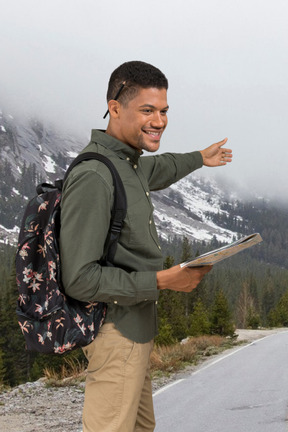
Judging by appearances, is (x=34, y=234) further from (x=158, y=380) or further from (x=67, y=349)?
(x=158, y=380)

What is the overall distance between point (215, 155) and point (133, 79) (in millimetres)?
1548

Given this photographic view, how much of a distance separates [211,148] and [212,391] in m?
6.48

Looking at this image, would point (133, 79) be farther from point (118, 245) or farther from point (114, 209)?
point (118, 245)

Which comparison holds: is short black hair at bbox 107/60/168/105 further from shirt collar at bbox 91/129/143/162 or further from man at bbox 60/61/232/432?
shirt collar at bbox 91/129/143/162

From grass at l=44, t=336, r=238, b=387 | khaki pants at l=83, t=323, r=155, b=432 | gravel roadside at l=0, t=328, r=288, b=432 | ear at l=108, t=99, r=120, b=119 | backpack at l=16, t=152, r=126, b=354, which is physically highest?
ear at l=108, t=99, r=120, b=119

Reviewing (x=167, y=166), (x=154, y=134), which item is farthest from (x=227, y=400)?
(x=154, y=134)

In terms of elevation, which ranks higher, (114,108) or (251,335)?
(114,108)

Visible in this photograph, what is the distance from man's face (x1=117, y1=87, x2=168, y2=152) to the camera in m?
2.51

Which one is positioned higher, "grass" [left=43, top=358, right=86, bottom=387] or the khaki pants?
the khaki pants

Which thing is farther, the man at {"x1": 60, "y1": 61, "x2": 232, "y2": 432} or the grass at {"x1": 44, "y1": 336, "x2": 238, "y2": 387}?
the grass at {"x1": 44, "y1": 336, "x2": 238, "y2": 387}

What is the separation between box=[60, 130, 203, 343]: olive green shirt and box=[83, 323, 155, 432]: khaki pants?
0.23 ft

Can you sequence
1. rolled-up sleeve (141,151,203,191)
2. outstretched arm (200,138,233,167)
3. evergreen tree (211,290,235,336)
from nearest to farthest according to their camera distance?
rolled-up sleeve (141,151,203,191) < outstretched arm (200,138,233,167) < evergreen tree (211,290,235,336)

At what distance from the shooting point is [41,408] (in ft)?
25.0

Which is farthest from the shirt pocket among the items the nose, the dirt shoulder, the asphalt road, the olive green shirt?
the dirt shoulder
